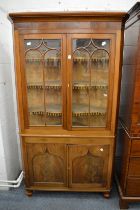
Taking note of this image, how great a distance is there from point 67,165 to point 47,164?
0.75 feet

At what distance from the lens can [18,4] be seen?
207 centimetres

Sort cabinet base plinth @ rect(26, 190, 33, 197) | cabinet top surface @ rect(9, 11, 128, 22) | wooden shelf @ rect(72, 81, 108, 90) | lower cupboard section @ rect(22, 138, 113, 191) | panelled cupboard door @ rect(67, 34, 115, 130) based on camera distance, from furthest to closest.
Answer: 1. cabinet base plinth @ rect(26, 190, 33, 197)
2. lower cupboard section @ rect(22, 138, 113, 191)
3. wooden shelf @ rect(72, 81, 108, 90)
4. panelled cupboard door @ rect(67, 34, 115, 130)
5. cabinet top surface @ rect(9, 11, 128, 22)

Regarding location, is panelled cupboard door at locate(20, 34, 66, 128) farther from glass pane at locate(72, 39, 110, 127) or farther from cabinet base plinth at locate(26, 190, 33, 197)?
cabinet base plinth at locate(26, 190, 33, 197)

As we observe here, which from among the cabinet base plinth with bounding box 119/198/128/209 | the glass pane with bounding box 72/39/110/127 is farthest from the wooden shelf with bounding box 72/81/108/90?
the cabinet base plinth with bounding box 119/198/128/209

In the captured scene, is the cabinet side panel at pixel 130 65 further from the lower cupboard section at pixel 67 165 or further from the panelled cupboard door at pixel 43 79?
the panelled cupboard door at pixel 43 79

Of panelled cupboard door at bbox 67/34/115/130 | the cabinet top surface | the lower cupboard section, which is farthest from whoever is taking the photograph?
the lower cupboard section

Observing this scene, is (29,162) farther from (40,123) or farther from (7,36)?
(7,36)

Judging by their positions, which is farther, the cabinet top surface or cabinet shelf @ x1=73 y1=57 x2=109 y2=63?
cabinet shelf @ x1=73 y1=57 x2=109 y2=63

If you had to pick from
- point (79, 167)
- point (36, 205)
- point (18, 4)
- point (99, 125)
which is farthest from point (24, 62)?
point (36, 205)

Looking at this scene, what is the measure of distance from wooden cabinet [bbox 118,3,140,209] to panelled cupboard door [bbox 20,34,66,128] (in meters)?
0.66

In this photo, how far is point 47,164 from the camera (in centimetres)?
205

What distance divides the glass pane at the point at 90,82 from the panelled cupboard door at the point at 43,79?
5.6 inches

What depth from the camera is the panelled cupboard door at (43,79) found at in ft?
5.70

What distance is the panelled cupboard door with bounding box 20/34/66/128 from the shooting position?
5.70ft
